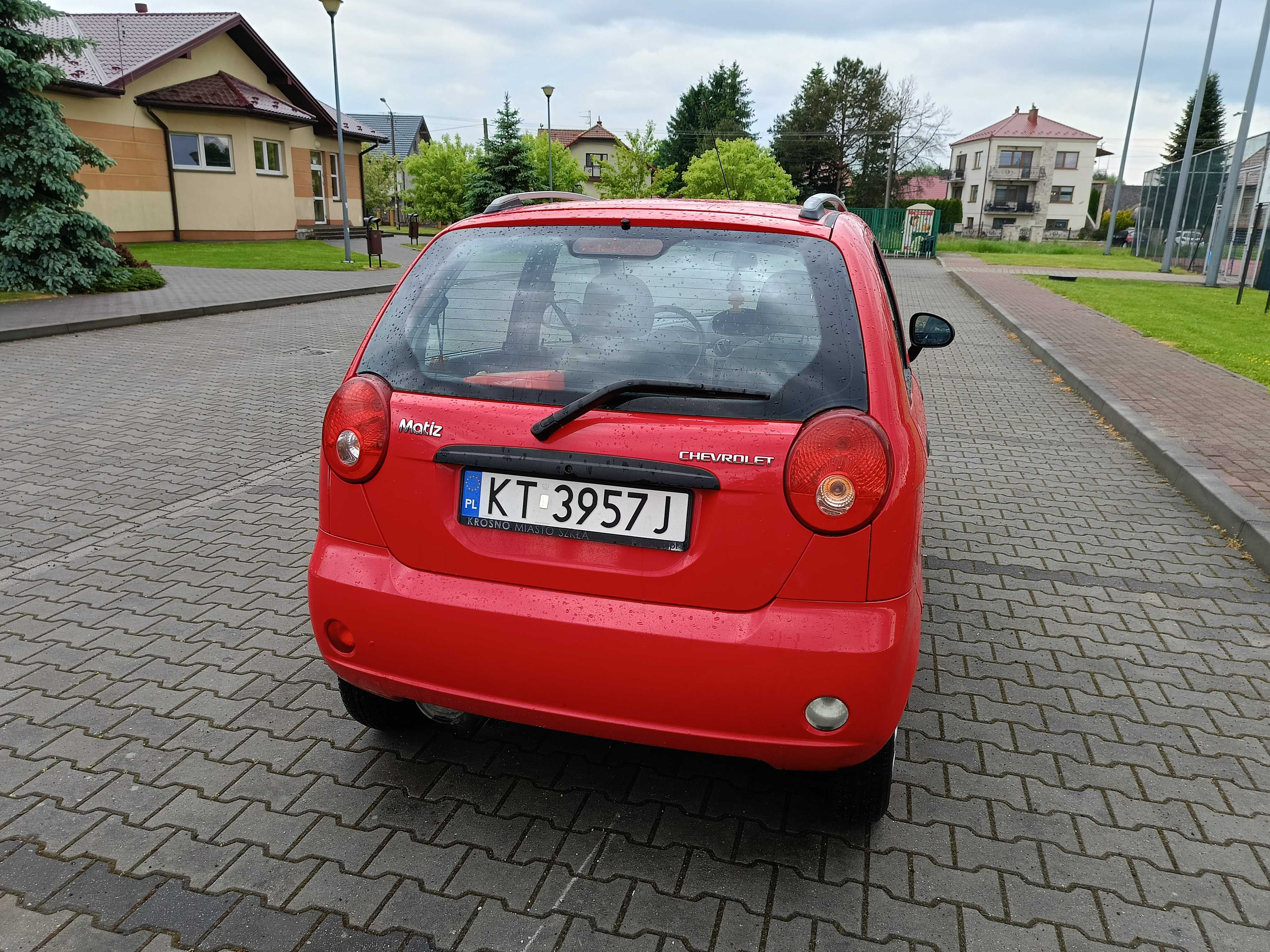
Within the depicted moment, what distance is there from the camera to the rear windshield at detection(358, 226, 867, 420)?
238cm

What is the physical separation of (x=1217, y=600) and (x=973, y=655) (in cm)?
156

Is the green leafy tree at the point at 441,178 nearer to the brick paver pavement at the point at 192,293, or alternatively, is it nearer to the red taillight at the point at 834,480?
the brick paver pavement at the point at 192,293

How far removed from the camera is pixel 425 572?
2521 millimetres

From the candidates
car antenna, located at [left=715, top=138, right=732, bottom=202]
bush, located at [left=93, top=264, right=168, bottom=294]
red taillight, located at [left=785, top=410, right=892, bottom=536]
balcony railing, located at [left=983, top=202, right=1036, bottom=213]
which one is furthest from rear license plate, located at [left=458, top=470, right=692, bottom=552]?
balcony railing, located at [left=983, top=202, right=1036, bottom=213]

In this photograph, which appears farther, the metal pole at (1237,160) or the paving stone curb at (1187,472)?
the metal pole at (1237,160)

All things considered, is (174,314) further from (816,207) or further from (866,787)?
(866,787)

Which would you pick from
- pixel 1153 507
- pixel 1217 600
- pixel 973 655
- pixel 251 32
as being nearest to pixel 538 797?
pixel 973 655

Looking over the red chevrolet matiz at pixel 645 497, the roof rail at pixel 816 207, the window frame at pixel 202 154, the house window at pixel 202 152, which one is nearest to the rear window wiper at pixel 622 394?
the red chevrolet matiz at pixel 645 497

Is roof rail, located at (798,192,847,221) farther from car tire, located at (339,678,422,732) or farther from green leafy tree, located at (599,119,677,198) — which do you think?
green leafy tree, located at (599,119,677,198)

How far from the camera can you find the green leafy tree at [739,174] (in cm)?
5769

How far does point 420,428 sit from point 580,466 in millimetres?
479

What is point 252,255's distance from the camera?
26391mm

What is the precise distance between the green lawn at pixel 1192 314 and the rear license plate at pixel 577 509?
985 cm

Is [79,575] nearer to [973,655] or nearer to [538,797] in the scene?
[538,797]
